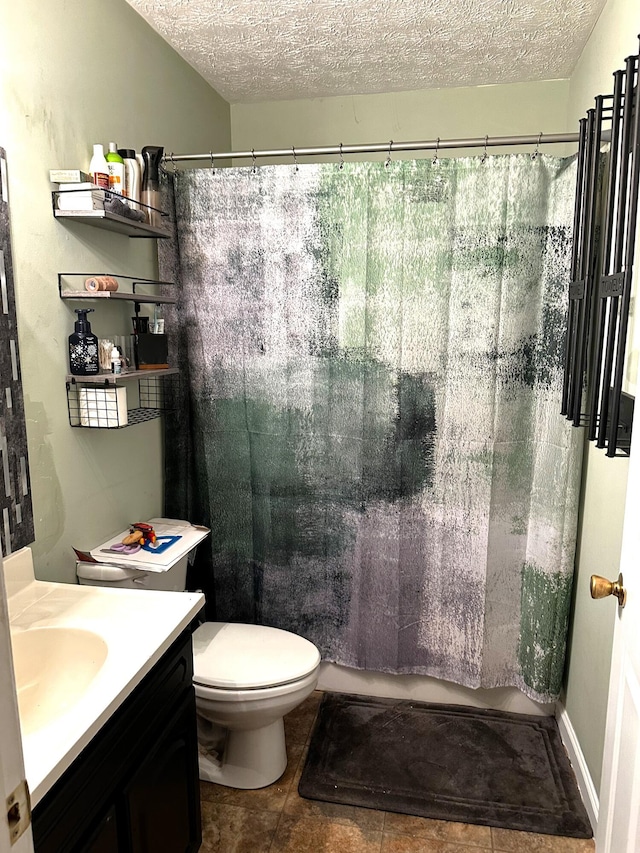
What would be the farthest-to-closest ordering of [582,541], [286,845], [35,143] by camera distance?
[582,541]
[286,845]
[35,143]

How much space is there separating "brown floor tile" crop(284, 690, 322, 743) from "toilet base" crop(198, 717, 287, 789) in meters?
0.21

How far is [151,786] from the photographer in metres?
1.35

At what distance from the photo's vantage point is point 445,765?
2105 millimetres

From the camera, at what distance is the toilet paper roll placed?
1718 millimetres

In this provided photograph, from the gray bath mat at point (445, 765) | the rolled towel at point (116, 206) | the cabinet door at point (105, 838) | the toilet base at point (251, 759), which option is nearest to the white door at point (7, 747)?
the cabinet door at point (105, 838)

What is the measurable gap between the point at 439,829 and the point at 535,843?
28 centimetres

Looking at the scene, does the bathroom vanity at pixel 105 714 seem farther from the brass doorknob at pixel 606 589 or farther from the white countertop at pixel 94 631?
the brass doorknob at pixel 606 589

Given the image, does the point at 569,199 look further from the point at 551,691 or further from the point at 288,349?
the point at 551,691

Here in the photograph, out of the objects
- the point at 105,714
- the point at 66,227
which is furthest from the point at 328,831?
the point at 66,227

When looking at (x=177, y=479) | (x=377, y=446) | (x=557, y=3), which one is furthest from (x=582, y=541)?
(x=557, y=3)

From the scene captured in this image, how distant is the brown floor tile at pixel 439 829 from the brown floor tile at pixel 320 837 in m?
0.07

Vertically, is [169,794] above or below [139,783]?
below

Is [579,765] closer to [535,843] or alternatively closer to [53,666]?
[535,843]

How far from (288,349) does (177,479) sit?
0.67 m
